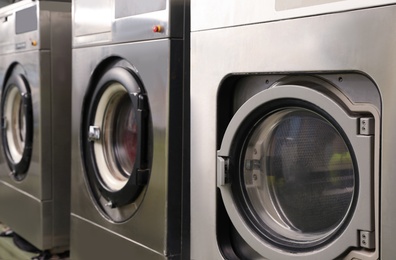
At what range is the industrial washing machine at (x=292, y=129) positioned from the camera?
3.71ft

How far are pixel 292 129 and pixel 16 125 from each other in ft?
7.09

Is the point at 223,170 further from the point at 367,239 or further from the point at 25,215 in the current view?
the point at 25,215

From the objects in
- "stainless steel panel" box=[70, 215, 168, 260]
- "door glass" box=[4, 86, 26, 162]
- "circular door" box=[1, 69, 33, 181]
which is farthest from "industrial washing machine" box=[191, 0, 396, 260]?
"door glass" box=[4, 86, 26, 162]

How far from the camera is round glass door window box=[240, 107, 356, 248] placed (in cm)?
128

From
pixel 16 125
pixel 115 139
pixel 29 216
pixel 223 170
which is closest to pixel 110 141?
pixel 115 139

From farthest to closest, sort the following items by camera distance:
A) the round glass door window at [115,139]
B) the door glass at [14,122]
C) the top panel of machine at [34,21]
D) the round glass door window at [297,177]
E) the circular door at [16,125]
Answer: the door glass at [14,122] < the circular door at [16,125] < the top panel of machine at [34,21] < the round glass door window at [115,139] < the round glass door window at [297,177]

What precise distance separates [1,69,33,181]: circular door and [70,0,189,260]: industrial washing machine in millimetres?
541

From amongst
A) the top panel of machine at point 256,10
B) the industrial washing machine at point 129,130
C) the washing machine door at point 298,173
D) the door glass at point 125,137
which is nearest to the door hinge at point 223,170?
the washing machine door at point 298,173

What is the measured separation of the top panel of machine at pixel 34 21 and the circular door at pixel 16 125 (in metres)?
0.17

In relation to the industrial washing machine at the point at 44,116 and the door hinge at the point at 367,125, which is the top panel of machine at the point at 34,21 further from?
the door hinge at the point at 367,125

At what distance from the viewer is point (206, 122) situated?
1578 millimetres

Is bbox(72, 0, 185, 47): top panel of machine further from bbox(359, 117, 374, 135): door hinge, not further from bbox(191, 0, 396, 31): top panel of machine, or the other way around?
bbox(359, 117, 374, 135): door hinge

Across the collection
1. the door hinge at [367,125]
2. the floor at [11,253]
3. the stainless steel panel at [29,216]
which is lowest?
the floor at [11,253]

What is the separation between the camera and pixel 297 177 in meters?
1.39
